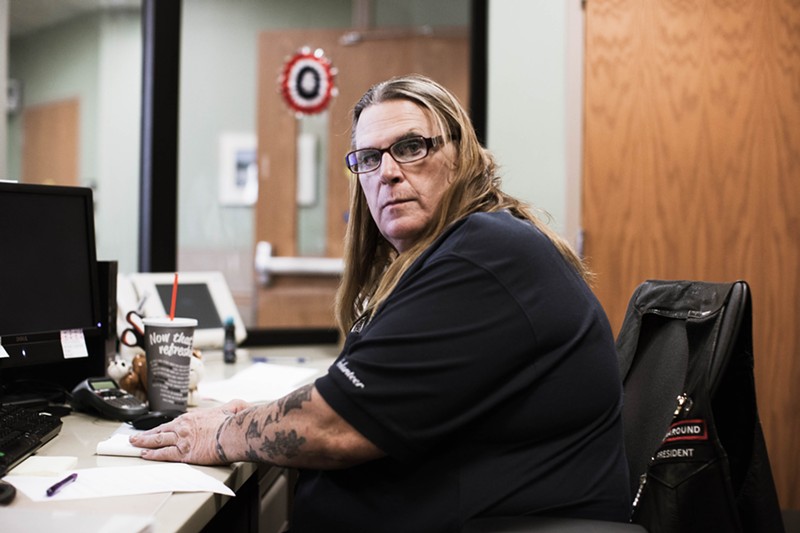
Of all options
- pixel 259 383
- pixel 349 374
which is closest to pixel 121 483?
pixel 349 374

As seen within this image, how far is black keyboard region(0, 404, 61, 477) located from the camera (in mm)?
1032

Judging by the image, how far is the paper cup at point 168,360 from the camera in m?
1.40

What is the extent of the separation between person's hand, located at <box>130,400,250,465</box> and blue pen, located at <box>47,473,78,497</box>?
15cm

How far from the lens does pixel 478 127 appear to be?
297cm

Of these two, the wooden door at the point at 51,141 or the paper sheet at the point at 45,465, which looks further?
the wooden door at the point at 51,141

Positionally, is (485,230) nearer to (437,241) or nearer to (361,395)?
(437,241)

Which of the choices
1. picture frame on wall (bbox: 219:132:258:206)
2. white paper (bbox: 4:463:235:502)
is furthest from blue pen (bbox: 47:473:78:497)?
picture frame on wall (bbox: 219:132:258:206)

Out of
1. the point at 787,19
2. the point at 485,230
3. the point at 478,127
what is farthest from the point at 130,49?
the point at 485,230

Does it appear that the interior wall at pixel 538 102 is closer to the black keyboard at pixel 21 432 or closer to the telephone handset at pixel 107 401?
the telephone handset at pixel 107 401

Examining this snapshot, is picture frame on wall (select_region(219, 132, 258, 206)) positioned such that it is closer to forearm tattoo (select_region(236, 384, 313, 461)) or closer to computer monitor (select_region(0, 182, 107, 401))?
computer monitor (select_region(0, 182, 107, 401))

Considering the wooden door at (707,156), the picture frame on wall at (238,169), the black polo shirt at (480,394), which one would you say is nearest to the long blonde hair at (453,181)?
the black polo shirt at (480,394)

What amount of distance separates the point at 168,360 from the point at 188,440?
307mm

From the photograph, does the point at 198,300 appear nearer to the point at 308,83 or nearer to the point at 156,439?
the point at 156,439

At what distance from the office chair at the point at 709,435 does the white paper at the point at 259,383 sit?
844 millimetres
